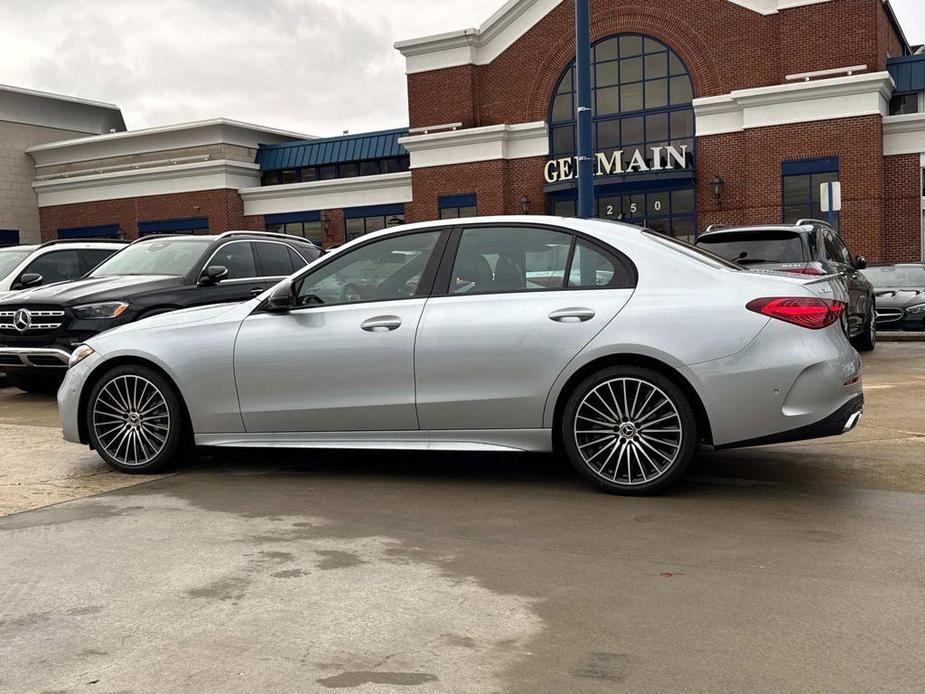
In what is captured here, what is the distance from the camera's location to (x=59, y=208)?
43.6 m

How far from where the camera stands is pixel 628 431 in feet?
17.7

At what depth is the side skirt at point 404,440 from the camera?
5.61 meters

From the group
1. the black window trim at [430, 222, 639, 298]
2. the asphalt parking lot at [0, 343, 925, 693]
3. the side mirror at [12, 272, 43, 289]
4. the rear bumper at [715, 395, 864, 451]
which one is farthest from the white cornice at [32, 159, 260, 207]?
the rear bumper at [715, 395, 864, 451]

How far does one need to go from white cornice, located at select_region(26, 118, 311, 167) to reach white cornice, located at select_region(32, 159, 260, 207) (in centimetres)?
131

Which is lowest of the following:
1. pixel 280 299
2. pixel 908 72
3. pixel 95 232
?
pixel 280 299

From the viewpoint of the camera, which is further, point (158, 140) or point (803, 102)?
point (158, 140)

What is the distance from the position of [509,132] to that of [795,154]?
989 centimetres

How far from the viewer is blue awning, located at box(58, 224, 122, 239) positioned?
42.0m

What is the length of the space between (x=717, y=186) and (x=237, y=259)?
21.8m

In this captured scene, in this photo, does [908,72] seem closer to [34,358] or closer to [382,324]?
[34,358]

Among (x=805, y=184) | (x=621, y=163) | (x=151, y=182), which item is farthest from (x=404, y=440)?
(x=151, y=182)

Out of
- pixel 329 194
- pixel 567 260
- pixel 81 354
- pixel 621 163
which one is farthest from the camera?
pixel 329 194

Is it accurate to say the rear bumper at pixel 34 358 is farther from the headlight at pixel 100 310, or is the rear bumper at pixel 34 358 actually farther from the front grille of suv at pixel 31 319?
the headlight at pixel 100 310

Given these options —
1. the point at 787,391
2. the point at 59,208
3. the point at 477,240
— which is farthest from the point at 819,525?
the point at 59,208
